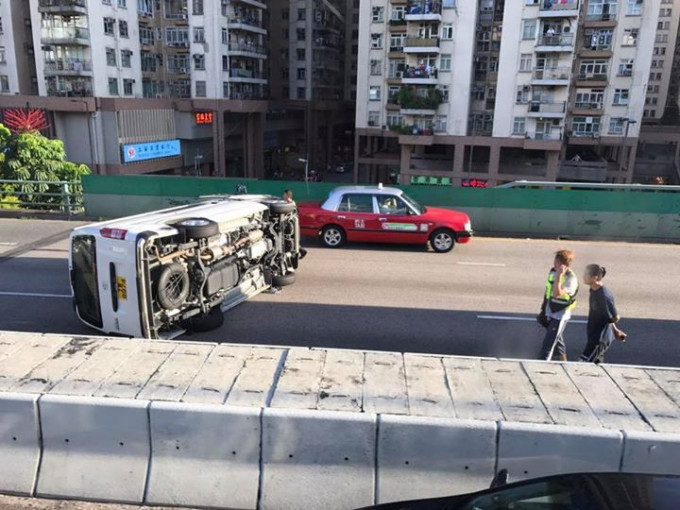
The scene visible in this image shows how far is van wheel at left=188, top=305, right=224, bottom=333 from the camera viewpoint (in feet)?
28.5

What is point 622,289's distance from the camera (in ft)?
38.0

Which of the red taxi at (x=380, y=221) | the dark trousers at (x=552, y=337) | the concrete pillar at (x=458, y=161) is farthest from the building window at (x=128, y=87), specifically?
the dark trousers at (x=552, y=337)

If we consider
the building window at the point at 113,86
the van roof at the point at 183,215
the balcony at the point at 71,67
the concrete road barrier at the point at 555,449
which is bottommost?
the concrete road barrier at the point at 555,449

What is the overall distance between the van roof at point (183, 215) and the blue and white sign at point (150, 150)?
3413 centimetres

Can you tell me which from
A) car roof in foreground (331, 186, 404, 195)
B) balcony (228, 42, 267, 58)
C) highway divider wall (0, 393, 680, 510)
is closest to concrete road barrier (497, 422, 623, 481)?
highway divider wall (0, 393, 680, 510)

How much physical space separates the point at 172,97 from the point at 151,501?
50.2 meters

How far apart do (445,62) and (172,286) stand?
43468 mm

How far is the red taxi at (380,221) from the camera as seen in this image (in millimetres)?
14594

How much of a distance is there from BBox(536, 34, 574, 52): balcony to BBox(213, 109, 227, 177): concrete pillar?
2801cm

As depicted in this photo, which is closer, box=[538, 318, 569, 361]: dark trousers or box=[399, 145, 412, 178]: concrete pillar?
box=[538, 318, 569, 361]: dark trousers

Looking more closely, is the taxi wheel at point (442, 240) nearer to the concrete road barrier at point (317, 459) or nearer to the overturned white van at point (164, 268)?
the overturned white van at point (164, 268)

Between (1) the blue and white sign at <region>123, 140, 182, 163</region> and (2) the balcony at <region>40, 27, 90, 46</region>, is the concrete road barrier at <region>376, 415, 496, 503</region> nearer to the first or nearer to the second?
(1) the blue and white sign at <region>123, 140, 182, 163</region>

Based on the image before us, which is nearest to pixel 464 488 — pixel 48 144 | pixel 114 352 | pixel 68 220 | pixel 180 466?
pixel 180 466

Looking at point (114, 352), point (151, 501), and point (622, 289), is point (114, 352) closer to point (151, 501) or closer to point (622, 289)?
point (151, 501)
